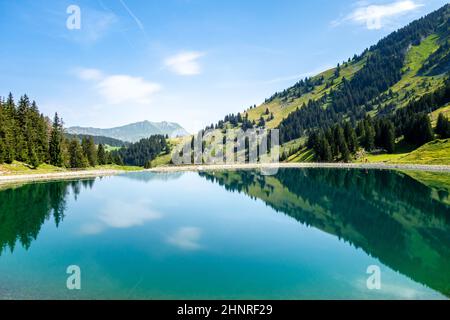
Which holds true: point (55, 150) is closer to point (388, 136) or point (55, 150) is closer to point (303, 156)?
point (303, 156)

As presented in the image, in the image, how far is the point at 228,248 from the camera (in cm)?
2952

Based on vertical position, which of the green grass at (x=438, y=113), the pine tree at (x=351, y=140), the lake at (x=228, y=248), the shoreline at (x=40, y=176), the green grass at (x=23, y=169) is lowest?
the lake at (x=228, y=248)

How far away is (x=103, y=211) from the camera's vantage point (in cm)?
5038

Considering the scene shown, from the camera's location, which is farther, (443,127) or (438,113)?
(438,113)

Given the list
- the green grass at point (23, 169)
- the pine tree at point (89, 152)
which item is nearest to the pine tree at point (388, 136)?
the pine tree at point (89, 152)

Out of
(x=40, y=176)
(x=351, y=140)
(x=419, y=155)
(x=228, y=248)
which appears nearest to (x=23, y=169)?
(x=40, y=176)

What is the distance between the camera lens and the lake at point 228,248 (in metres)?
20.1

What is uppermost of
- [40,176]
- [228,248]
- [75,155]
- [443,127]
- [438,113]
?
[438,113]

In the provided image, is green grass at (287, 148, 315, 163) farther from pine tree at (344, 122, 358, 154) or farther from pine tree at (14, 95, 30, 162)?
pine tree at (14, 95, 30, 162)

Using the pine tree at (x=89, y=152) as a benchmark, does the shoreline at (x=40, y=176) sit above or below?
below

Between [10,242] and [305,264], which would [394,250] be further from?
[10,242]

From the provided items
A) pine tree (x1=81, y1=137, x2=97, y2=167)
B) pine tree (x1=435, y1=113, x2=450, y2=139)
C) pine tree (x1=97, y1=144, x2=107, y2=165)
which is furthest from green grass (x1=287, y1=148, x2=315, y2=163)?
pine tree (x1=81, y1=137, x2=97, y2=167)

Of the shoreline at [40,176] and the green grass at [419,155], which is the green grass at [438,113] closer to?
the green grass at [419,155]
